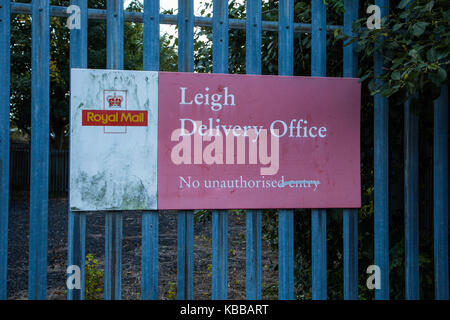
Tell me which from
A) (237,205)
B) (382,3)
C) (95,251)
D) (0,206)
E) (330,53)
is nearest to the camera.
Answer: (0,206)

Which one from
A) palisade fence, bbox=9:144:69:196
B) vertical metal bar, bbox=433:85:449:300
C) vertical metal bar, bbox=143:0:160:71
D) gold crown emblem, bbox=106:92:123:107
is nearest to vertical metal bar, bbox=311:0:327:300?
vertical metal bar, bbox=433:85:449:300

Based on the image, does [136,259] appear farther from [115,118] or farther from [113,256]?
[115,118]

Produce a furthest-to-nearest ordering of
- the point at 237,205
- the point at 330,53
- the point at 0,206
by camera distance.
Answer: the point at 330,53 < the point at 237,205 < the point at 0,206

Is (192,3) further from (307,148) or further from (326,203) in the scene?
(326,203)

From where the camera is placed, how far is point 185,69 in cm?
245

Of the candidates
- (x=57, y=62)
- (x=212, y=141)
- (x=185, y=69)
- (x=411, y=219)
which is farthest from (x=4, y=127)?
(x=57, y=62)

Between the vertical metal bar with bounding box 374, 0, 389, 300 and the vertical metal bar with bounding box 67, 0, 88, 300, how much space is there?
6.31ft

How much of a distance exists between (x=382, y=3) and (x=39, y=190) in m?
2.56

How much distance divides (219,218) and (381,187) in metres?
1.13

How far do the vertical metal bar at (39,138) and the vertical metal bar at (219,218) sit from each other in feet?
3.38

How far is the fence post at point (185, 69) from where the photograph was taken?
2420mm

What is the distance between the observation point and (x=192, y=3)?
2453 millimetres
